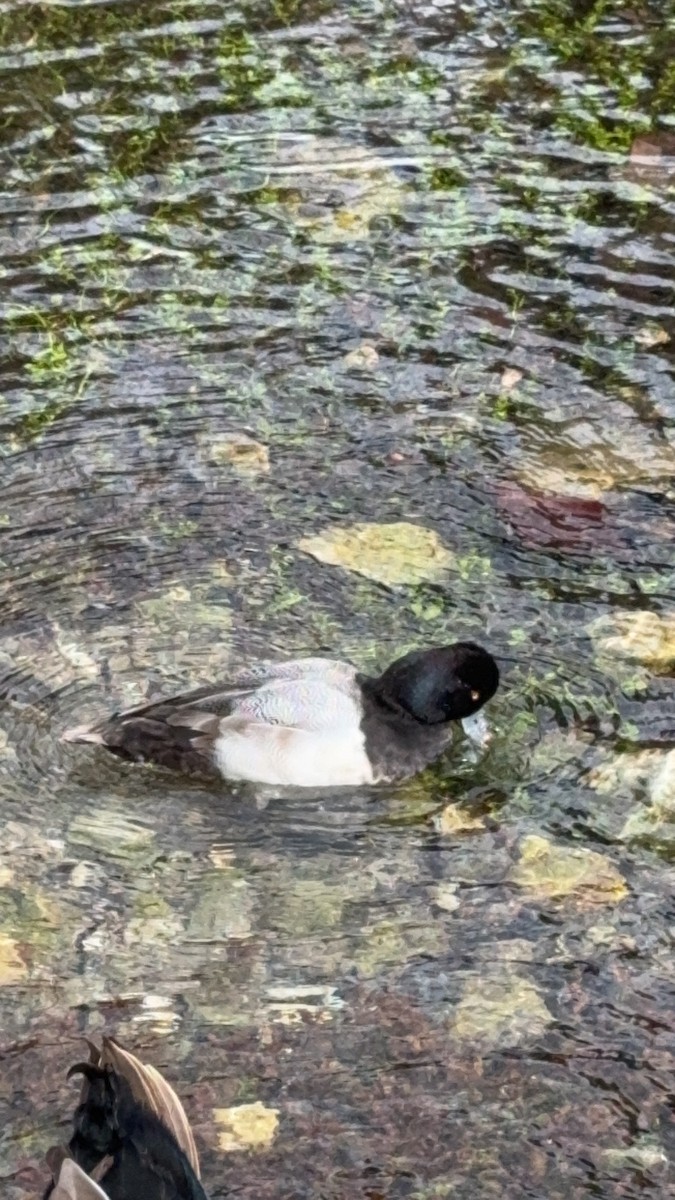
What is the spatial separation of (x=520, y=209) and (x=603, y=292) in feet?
2.32

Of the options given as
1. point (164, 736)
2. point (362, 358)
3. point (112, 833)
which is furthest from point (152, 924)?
point (362, 358)

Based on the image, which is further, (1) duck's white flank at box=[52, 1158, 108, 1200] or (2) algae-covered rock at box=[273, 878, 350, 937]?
(2) algae-covered rock at box=[273, 878, 350, 937]

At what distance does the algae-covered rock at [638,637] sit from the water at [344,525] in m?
0.02

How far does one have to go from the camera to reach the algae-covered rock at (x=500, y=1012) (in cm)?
451

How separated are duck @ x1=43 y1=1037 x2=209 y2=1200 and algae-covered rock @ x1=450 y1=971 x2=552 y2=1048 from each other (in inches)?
36.4

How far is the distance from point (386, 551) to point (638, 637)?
0.97 m

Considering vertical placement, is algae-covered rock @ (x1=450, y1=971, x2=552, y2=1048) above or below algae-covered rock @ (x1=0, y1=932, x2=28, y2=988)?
below

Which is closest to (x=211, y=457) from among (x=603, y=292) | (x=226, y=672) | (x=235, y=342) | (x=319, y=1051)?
(x=235, y=342)

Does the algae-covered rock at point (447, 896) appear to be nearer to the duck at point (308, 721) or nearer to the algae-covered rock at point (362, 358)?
the duck at point (308, 721)

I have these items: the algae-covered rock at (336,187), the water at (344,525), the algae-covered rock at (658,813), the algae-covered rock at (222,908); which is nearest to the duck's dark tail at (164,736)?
the water at (344,525)

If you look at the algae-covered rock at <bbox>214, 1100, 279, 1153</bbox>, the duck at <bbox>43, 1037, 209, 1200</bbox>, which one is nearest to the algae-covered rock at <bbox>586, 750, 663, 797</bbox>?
the algae-covered rock at <bbox>214, 1100, 279, 1153</bbox>

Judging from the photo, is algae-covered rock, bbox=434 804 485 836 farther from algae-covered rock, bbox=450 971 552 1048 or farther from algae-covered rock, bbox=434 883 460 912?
algae-covered rock, bbox=450 971 552 1048

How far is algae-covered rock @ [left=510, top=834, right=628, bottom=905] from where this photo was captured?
4871 mm

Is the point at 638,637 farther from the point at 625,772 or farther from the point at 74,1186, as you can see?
the point at 74,1186
